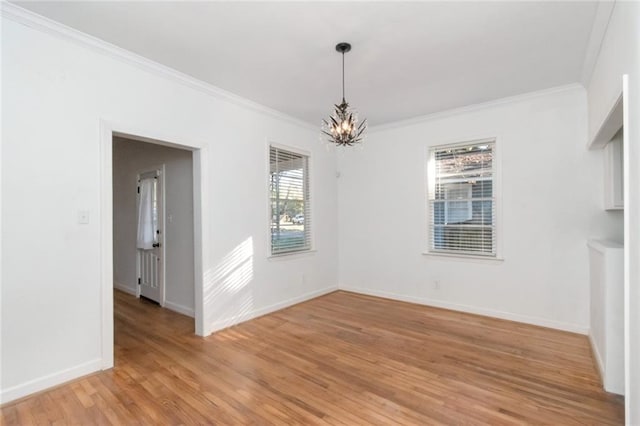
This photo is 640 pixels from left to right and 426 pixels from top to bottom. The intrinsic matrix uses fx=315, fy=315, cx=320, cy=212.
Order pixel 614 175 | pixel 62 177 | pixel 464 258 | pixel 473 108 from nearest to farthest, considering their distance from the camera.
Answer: pixel 62 177 < pixel 614 175 < pixel 473 108 < pixel 464 258

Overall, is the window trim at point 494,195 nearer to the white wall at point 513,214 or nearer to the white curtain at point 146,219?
the white wall at point 513,214

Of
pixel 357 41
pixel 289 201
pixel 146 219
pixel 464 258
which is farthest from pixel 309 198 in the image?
pixel 357 41

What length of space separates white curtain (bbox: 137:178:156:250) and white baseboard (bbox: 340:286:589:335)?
137 inches

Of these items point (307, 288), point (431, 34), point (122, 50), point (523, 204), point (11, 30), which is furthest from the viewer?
point (307, 288)

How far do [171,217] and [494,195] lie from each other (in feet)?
15.1

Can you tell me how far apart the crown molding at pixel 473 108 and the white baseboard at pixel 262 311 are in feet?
9.55

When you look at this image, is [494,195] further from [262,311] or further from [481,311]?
[262,311]

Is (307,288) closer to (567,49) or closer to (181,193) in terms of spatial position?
(181,193)

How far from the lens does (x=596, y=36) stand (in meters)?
2.63

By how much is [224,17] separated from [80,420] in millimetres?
3077

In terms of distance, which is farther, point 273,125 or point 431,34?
point 273,125

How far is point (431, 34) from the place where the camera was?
267 centimetres

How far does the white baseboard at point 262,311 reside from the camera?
12.4 ft

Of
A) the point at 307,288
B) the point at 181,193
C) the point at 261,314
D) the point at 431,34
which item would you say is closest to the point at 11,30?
the point at 181,193
